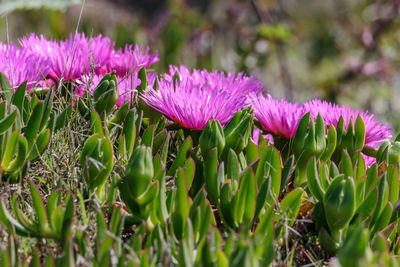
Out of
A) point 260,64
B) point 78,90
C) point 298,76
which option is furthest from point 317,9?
point 78,90

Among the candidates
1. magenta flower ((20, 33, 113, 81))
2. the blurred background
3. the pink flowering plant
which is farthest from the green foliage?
the blurred background

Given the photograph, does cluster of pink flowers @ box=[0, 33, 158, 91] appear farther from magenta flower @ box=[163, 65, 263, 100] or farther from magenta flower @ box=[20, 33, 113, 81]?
magenta flower @ box=[163, 65, 263, 100]

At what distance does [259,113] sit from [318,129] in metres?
0.14

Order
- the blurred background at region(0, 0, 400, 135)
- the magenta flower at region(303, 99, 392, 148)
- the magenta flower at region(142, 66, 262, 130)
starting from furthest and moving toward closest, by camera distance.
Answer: the blurred background at region(0, 0, 400, 135), the magenta flower at region(303, 99, 392, 148), the magenta flower at region(142, 66, 262, 130)

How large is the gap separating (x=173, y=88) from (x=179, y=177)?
0.32 m

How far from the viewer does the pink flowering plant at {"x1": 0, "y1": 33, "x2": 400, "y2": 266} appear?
2.14 feet

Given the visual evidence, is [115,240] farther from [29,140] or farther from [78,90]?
[78,90]

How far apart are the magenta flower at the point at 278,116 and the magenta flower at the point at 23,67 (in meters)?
0.45

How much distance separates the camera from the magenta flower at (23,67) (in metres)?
0.96

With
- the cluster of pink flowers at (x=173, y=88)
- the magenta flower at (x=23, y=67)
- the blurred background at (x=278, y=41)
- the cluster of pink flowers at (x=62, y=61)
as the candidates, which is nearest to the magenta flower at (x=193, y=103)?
the cluster of pink flowers at (x=173, y=88)

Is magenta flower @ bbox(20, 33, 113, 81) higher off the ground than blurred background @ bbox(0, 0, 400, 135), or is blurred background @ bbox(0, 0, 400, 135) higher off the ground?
blurred background @ bbox(0, 0, 400, 135)

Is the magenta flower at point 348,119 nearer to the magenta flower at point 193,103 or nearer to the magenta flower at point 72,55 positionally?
the magenta flower at point 193,103

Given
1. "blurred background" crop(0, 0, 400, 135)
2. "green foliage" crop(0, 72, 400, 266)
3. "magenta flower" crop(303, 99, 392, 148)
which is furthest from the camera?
"blurred background" crop(0, 0, 400, 135)

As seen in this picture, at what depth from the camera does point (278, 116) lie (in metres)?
0.93
